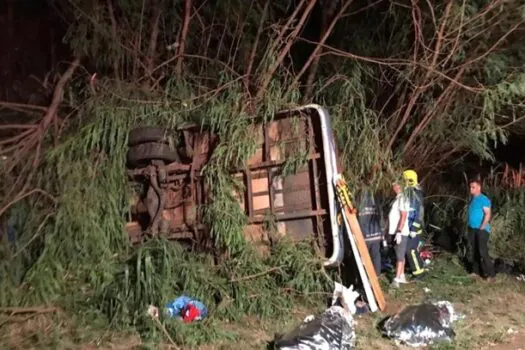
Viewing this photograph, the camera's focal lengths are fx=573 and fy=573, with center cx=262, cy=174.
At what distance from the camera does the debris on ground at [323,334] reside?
4348 millimetres

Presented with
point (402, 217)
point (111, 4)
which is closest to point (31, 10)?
point (111, 4)

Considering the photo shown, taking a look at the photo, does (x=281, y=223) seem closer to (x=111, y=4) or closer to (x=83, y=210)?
(x=83, y=210)

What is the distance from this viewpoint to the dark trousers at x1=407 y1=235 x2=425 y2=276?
23.9 feet

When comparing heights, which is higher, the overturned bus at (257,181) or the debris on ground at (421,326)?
the overturned bus at (257,181)

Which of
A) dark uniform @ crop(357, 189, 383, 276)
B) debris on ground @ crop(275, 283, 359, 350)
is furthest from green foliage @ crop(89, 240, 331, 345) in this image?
dark uniform @ crop(357, 189, 383, 276)

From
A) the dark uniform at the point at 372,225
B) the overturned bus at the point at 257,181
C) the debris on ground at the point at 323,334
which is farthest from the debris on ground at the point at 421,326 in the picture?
the dark uniform at the point at 372,225

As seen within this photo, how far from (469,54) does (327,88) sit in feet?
5.54

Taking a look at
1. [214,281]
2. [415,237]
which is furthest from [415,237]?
[214,281]

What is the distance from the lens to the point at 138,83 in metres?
6.66

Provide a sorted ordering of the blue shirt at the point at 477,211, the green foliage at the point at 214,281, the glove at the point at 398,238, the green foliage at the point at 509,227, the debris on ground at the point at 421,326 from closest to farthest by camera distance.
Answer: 1. the debris on ground at the point at 421,326
2. the green foliage at the point at 214,281
3. the glove at the point at 398,238
4. the blue shirt at the point at 477,211
5. the green foliage at the point at 509,227

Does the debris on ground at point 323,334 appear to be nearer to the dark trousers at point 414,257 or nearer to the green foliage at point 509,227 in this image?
the dark trousers at point 414,257

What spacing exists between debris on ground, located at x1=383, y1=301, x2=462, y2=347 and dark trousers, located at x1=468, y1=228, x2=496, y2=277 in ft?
8.60

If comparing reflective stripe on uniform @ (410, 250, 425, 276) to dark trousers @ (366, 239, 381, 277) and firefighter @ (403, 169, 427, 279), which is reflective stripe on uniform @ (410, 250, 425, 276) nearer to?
firefighter @ (403, 169, 427, 279)

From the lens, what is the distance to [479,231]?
7504mm
